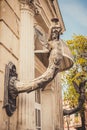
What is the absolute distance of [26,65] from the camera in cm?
522

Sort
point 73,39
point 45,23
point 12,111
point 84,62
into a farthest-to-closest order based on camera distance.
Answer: point 73,39
point 84,62
point 45,23
point 12,111

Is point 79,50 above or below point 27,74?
above

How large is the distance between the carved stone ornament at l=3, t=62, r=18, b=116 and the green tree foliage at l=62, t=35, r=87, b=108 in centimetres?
1479

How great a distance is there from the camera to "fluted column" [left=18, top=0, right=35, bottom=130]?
186 inches

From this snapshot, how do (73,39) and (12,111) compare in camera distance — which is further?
(73,39)

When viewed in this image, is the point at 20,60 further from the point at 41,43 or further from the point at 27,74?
the point at 41,43

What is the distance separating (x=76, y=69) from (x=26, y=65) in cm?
1561

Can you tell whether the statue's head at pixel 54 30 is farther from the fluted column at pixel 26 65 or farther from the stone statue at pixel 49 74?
the fluted column at pixel 26 65

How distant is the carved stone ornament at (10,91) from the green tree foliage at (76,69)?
582 inches

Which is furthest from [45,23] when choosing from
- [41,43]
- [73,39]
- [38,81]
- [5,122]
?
[73,39]

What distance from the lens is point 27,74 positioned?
5152 millimetres

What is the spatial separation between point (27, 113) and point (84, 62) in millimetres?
15866

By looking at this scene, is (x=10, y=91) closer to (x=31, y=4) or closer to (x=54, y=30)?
(x=54, y=30)

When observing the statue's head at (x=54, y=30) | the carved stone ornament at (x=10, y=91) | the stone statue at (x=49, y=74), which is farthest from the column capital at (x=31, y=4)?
the carved stone ornament at (x=10, y=91)
